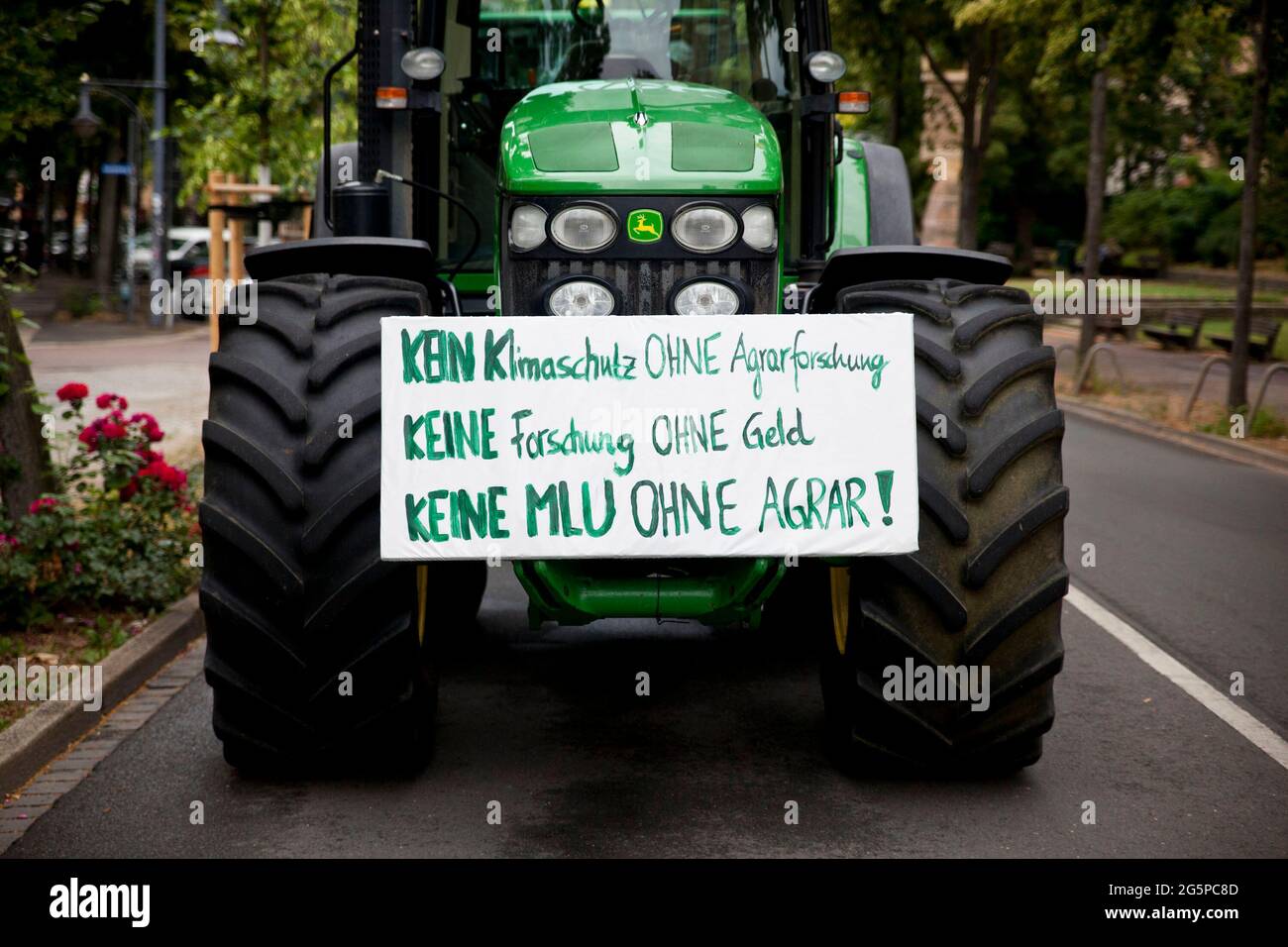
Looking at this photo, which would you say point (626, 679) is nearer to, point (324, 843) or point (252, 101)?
point (324, 843)

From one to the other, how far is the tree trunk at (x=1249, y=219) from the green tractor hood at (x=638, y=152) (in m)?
12.8

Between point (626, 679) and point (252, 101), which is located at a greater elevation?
point (252, 101)

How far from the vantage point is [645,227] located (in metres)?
5.29

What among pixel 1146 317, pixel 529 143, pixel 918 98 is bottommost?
pixel 1146 317

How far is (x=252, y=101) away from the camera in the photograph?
648 inches

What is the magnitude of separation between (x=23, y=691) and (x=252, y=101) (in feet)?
Answer: 37.6

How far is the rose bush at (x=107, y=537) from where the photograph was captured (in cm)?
732

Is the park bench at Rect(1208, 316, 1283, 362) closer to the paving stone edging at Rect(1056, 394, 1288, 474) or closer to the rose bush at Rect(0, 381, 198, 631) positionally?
the paving stone edging at Rect(1056, 394, 1288, 474)

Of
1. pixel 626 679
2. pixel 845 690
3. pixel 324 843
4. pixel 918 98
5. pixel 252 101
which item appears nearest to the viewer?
pixel 324 843

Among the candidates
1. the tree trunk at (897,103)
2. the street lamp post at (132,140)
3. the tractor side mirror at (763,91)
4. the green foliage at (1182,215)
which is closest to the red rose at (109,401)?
the tractor side mirror at (763,91)

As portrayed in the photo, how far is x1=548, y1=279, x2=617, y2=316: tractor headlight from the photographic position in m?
5.34

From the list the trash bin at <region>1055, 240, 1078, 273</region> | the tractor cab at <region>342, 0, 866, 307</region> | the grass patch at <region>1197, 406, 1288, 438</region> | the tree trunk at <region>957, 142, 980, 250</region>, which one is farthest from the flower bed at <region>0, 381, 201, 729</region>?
the trash bin at <region>1055, 240, 1078, 273</region>
